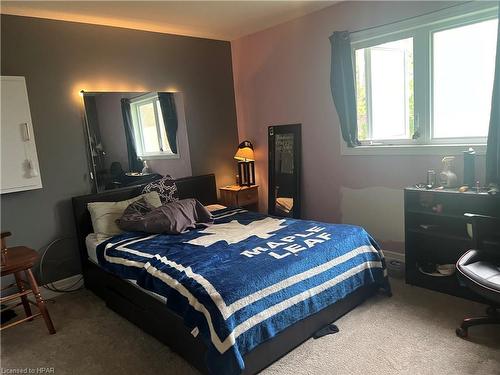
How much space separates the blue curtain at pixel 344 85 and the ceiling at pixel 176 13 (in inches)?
15.7

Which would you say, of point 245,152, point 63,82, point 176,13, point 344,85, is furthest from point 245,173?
point 63,82

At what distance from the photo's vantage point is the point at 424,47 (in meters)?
2.94

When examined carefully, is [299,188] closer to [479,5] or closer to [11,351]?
[479,5]

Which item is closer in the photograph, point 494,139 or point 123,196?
point 494,139

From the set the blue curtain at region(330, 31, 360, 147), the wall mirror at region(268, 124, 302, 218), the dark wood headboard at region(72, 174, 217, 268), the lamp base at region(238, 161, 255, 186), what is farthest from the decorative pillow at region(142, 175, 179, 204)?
the blue curtain at region(330, 31, 360, 147)

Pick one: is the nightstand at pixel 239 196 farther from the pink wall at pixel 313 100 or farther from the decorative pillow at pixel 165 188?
the decorative pillow at pixel 165 188

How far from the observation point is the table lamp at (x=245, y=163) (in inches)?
173

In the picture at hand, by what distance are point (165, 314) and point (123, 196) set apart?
172cm

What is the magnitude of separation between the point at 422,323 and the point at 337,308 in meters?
0.56

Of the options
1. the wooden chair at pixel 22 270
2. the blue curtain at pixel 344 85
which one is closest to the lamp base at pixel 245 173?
the blue curtain at pixel 344 85

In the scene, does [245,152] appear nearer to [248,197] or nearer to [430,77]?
[248,197]

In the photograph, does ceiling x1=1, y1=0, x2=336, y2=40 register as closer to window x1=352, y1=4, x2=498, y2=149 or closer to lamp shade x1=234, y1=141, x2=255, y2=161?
window x1=352, y1=4, x2=498, y2=149

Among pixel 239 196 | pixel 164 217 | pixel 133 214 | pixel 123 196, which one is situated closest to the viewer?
pixel 164 217

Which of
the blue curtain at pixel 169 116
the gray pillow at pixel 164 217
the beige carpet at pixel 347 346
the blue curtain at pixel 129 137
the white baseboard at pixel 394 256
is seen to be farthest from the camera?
the blue curtain at pixel 169 116
